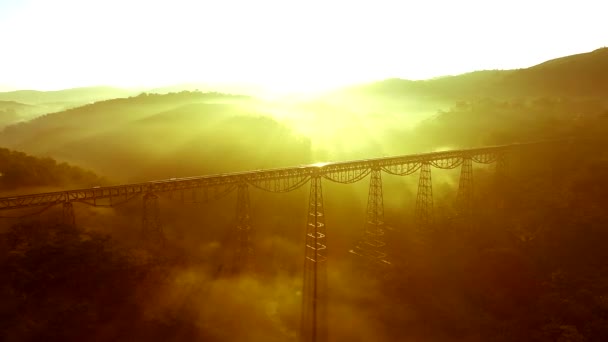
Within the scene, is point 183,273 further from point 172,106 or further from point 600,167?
point 172,106

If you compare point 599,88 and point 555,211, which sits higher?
point 599,88

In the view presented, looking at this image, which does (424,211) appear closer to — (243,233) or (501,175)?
(501,175)

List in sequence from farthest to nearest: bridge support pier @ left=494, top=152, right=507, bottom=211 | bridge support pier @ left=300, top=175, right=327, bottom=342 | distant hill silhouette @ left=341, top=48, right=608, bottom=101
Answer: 1. distant hill silhouette @ left=341, top=48, right=608, bottom=101
2. bridge support pier @ left=494, top=152, right=507, bottom=211
3. bridge support pier @ left=300, top=175, right=327, bottom=342

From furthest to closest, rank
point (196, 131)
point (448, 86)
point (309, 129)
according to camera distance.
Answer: point (448, 86) < point (309, 129) < point (196, 131)

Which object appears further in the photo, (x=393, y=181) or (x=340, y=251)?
(x=393, y=181)

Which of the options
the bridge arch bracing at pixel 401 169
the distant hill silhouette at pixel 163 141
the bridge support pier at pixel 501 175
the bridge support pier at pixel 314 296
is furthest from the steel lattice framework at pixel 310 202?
the distant hill silhouette at pixel 163 141

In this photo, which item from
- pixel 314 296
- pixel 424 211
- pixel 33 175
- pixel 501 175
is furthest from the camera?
pixel 501 175

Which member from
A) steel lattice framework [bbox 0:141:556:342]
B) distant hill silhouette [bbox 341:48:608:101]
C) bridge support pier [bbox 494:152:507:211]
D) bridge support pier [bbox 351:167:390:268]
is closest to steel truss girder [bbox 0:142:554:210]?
steel lattice framework [bbox 0:141:556:342]

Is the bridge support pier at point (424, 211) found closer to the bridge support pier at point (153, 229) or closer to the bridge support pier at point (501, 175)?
the bridge support pier at point (501, 175)

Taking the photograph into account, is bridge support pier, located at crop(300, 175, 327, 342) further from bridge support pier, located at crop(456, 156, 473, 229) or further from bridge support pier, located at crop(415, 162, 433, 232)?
bridge support pier, located at crop(456, 156, 473, 229)

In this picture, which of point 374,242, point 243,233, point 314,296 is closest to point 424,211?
point 374,242

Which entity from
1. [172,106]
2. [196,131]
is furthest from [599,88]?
[172,106]
